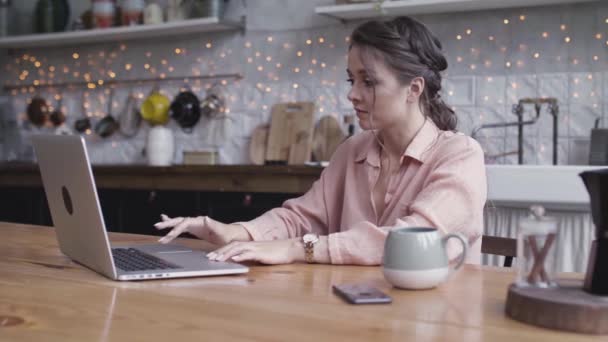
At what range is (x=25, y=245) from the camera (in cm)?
181

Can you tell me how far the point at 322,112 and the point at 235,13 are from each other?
2.58 feet

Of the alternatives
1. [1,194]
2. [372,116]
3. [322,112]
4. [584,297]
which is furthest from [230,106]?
[584,297]

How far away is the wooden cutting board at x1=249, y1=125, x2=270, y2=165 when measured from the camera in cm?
414

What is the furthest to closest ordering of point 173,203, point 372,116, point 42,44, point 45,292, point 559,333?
point 42,44
point 173,203
point 372,116
point 45,292
point 559,333

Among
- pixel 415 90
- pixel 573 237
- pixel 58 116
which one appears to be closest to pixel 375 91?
pixel 415 90

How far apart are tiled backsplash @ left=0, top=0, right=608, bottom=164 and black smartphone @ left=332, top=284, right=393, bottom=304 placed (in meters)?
2.51

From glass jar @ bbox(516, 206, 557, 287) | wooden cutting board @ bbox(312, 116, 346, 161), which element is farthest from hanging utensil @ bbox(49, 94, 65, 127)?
glass jar @ bbox(516, 206, 557, 287)

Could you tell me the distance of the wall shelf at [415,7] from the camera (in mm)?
3398

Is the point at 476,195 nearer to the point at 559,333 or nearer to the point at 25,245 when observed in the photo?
the point at 559,333

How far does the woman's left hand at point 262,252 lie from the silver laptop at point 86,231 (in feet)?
0.13

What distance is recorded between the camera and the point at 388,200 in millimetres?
1893

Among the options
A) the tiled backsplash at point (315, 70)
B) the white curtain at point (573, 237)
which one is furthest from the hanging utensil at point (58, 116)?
the white curtain at point (573, 237)

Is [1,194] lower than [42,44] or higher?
lower

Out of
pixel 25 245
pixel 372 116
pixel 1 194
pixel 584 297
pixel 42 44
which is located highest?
pixel 42 44
